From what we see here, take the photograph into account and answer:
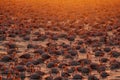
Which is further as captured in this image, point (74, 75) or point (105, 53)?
point (105, 53)

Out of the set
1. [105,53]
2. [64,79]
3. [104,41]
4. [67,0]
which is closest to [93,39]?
[104,41]

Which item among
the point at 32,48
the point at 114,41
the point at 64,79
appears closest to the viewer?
the point at 64,79

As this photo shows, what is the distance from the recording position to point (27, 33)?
2247cm

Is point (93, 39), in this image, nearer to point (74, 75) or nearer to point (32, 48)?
point (32, 48)

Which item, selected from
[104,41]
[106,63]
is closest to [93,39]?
[104,41]

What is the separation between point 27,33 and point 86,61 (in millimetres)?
8005

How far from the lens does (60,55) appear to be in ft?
54.5

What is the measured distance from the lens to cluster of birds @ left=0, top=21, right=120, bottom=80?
45.0 ft

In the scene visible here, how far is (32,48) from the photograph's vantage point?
18328 millimetres

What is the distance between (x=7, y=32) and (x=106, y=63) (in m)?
8.96

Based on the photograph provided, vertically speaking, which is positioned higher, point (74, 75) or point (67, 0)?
point (74, 75)

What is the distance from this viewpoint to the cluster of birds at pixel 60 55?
13.7 m

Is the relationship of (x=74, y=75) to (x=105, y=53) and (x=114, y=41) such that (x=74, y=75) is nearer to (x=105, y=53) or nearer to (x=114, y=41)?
(x=105, y=53)

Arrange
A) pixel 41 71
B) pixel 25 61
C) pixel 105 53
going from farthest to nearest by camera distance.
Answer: pixel 105 53 < pixel 25 61 < pixel 41 71
